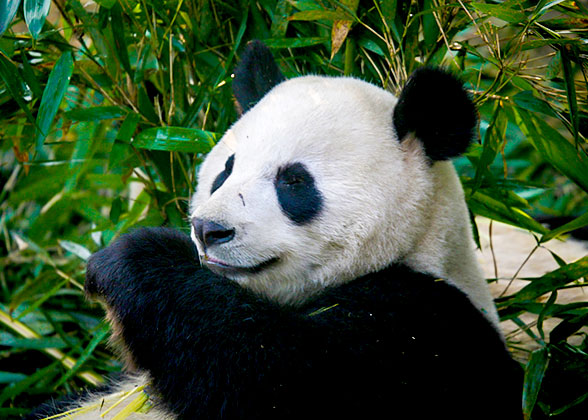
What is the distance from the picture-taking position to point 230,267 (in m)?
2.17

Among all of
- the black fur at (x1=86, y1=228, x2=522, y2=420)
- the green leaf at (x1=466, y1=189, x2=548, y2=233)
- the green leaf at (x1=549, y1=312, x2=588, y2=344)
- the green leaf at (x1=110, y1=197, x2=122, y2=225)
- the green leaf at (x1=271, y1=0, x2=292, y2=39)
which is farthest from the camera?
the green leaf at (x1=110, y1=197, x2=122, y2=225)

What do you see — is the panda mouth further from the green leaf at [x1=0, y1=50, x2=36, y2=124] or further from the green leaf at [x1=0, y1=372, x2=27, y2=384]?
the green leaf at [x1=0, y1=372, x2=27, y2=384]

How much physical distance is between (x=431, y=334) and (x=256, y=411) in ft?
1.90

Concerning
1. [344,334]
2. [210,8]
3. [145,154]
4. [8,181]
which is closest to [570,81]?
[344,334]

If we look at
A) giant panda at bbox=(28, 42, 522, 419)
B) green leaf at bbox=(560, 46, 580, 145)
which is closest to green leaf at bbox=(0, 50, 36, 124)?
giant panda at bbox=(28, 42, 522, 419)

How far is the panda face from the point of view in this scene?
218 cm

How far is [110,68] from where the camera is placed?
3006mm

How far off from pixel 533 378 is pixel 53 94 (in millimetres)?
1989

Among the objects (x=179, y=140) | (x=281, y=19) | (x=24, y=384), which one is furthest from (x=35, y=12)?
(x=24, y=384)

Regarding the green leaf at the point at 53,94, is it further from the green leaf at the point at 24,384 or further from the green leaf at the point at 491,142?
the green leaf at the point at 491,142

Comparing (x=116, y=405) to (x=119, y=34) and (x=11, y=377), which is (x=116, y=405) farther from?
(x=119, y=34)

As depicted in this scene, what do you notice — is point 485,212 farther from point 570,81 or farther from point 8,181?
point 8,181

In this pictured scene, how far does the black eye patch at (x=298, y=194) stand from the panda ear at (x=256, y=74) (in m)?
0.52

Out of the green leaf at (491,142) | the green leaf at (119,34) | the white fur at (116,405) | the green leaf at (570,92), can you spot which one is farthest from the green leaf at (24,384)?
the green leaf at (570,92)
